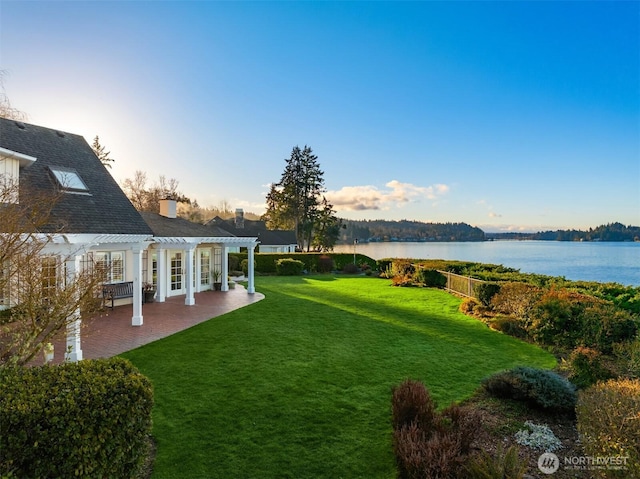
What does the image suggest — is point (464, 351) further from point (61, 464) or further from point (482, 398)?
point (61, 464)

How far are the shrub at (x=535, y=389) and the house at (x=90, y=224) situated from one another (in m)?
7.36

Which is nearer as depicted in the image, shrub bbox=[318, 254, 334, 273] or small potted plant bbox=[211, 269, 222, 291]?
small potted plant bbox=[211, 269, 222, 291]

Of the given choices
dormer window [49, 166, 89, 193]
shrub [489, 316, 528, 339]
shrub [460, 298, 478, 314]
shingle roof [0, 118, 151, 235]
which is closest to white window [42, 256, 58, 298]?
shingle roof [0, 118, 151, 235]

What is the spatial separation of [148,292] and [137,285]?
4.25 metres

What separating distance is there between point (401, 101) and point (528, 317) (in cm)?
1218

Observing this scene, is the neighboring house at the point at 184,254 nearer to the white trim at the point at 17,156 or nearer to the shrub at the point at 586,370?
the white trim at the point at 17,156

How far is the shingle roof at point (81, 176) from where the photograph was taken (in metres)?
9.74

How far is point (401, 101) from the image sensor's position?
18.0 metres

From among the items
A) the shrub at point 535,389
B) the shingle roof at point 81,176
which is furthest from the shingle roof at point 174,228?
the shrub at point 535,389

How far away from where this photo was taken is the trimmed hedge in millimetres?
3041

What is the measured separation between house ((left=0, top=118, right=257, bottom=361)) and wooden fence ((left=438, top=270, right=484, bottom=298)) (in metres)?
10.6

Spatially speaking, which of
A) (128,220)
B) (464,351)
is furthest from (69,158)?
(464,351)

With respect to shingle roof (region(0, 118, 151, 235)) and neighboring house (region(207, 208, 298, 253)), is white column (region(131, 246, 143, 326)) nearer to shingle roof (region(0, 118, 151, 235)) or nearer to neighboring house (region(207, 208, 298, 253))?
shingle roof (region(0, 118, 151, 235))

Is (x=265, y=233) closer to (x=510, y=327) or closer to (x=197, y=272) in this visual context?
(x=197, y=272)
